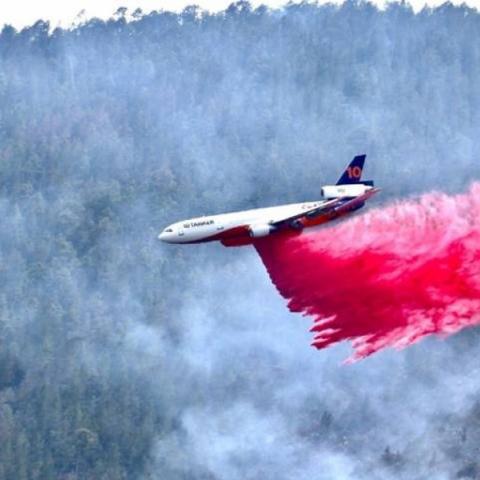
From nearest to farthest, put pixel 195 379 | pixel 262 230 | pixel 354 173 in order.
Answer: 1. pixel 262 230
2. pixel 354 173
3. pixel 195 379

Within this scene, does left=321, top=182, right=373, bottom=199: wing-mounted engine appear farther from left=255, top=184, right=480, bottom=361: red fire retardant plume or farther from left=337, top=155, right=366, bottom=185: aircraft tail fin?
left=255, top=184, right=480, bottom=361: red fire retardant plume

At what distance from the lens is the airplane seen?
103125 millimetres

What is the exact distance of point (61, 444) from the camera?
504 ft

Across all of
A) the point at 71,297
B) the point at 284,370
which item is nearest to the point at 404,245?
the point at 284,370

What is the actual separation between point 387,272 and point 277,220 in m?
5.79

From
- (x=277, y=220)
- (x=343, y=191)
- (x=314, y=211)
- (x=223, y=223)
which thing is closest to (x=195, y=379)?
(x=223, y=223)

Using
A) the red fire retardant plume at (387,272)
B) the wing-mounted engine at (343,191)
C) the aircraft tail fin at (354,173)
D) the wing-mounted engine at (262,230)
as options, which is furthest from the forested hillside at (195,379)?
the wing-mounted engine at (343,191)

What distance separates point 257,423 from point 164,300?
95.9ft

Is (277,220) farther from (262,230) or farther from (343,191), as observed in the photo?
(343,191)

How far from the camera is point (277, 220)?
104 metres

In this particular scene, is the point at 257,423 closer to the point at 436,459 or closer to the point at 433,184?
the point at 436,459

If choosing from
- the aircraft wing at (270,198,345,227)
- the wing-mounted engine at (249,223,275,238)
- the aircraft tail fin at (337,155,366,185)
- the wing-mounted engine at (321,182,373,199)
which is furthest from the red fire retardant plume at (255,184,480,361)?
the wing-mounted engine at (321,182,373,199)

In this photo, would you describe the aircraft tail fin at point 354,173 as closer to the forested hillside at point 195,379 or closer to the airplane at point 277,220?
the airplane at point 277,220

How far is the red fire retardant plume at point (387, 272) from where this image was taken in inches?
3949
